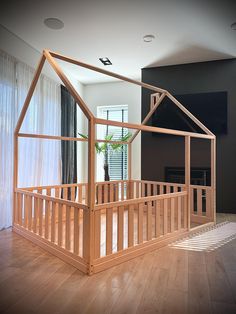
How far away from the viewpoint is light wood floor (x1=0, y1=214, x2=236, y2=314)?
1612mm

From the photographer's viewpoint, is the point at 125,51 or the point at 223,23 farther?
the point at 125,51

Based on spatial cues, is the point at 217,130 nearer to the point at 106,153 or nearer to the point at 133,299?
the point at 106,153

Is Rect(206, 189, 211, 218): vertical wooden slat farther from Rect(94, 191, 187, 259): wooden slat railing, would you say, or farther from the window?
the window

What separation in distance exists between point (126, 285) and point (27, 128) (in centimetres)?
260

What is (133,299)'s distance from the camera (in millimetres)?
1699

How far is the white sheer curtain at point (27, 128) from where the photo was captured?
3.29 meters

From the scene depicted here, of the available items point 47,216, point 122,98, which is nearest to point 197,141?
point 122,98

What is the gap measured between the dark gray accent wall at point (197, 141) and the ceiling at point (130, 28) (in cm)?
20

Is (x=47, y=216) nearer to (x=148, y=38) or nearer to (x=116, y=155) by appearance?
(x=148, y=38)

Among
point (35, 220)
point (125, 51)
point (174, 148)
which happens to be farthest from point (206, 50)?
point (35, 220)

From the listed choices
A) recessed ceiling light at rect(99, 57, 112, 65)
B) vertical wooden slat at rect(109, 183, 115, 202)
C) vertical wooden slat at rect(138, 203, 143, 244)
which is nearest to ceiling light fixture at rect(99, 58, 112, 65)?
recessed ceiling light at rect(99, 57, 112, 65)

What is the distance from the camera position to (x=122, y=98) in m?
5.47

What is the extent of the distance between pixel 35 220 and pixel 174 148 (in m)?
2.73

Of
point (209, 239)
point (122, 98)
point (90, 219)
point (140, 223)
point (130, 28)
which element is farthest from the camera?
point (122, 98)
